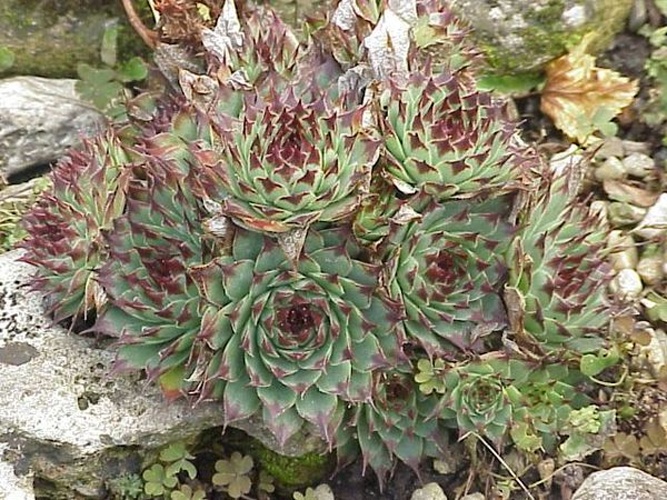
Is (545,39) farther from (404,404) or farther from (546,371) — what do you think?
(404,404)

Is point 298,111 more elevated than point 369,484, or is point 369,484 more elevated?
point 298,111

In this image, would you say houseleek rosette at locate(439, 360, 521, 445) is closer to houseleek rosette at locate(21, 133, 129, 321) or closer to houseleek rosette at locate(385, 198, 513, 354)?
houseleek rosette at locate(385, 198, 513, 354)

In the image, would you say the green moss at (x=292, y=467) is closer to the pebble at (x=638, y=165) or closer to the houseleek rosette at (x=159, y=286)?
the houseleek rosette at (x=159, y=286)

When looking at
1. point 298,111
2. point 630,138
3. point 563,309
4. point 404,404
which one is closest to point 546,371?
point 563,309

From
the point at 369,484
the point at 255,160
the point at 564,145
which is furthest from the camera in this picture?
the point at 564,145

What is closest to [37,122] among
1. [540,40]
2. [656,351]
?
[540,40]

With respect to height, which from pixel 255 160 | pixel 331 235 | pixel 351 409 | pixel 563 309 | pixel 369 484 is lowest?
pixel 369 484

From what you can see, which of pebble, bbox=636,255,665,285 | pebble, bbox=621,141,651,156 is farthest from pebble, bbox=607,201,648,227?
pebble, bbox=621,141,651,156
